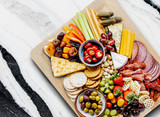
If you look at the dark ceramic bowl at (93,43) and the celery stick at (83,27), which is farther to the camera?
the celery stick at (83,27)

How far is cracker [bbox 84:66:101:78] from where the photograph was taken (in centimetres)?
257

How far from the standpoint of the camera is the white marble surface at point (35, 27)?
2.77 metres

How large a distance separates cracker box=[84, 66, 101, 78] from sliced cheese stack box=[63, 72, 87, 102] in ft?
0.16

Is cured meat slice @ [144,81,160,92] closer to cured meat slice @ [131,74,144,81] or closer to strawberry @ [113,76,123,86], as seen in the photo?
cured meat slice @ [131,74,144,81]

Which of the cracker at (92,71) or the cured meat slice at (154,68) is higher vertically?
the cracker at (92,71)

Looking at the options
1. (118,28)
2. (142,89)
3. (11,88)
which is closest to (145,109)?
(142,89)

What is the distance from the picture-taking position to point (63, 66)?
262 centimetres

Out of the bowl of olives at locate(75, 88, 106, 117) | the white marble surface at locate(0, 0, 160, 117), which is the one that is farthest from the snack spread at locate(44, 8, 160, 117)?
the white marble surface at locate(0, 0, 160, 117)

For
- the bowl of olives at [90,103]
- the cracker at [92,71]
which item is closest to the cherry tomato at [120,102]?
Answer: the bowl of olives at [90,103]

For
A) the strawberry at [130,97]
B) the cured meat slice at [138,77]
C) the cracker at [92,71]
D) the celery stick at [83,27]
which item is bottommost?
the strawberry at [130,97]

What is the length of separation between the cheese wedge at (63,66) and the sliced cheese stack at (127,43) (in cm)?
51

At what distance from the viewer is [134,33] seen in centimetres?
266

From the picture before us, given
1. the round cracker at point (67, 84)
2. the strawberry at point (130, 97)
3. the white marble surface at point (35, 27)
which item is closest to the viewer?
the strawberry at point (130, 97)

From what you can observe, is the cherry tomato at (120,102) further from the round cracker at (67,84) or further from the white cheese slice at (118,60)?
the round cracker at (67,84)
